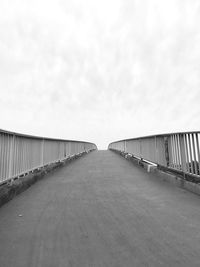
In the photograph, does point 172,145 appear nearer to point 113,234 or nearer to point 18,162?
point 113,234

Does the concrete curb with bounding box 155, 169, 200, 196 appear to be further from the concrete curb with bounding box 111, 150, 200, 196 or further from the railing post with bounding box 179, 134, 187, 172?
the railing post with bounding box 179, 134, 187, 172

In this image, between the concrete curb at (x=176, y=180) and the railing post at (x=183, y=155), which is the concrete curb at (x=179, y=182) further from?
the railing post at (x=183, y=155)

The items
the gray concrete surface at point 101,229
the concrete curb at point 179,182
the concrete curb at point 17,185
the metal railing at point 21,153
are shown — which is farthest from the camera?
the concrete curb at point 179,182

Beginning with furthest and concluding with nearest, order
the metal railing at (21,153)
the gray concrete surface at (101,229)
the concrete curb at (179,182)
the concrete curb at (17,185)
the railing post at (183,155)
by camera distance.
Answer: the railing post at (183,155) → the concrete curb at (179,182) → the metal railing at (21,153) → the concrete curb at (17,185) → the gray concrete surface at (101,229)

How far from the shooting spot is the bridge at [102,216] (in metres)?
2.09

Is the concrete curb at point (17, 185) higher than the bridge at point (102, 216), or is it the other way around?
the concrete curb at point (17, 185)

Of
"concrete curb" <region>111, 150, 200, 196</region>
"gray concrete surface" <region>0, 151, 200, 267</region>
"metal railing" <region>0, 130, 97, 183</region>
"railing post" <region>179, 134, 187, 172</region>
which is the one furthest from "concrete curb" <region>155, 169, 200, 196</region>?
"metal railing" <region>0, 130, 97, 183</region>

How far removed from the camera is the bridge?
209 cm

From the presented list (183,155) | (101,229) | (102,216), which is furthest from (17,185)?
(183,155)

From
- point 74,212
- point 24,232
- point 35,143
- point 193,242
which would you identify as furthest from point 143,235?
point 35,143

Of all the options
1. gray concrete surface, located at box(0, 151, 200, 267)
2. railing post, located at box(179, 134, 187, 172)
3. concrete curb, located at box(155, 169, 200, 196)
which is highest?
railing post, located at box(179, 134, 187, 172)

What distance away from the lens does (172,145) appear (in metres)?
6.07

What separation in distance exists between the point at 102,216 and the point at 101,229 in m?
0.51

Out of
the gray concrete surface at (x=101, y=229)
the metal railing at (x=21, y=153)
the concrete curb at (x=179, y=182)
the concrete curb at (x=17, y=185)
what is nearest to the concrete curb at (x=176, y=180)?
the concrete curb at (x=179, y=182)
